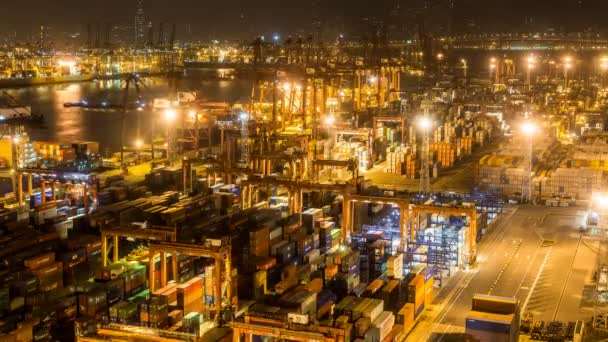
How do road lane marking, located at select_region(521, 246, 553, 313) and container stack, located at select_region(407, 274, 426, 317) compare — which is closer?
container stack, located at select_region(407, 274, 426, 317)

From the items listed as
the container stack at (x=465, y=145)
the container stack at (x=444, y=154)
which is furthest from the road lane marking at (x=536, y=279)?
the container stack at (x=465, y=145)

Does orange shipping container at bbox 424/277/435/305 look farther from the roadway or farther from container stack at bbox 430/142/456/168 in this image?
container stack at bbox 430/142/456/168

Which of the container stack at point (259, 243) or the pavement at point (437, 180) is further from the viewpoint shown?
the pavement at point (437, 180)

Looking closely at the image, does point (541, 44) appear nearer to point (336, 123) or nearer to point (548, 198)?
point (336, 123)

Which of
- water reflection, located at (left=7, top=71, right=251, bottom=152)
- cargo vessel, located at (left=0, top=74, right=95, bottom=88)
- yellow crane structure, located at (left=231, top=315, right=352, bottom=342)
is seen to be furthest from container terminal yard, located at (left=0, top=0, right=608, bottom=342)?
cargo vessel, located at (left=0, top=74, right=95, bottom=88)

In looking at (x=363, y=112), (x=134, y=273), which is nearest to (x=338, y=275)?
(x=134, y=273)

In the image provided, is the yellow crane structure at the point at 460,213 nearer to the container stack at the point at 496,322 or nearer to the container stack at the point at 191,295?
the container stack at the point at 496,322

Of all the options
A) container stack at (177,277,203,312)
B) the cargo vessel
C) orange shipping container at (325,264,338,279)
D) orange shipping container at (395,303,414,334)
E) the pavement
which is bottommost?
orange shipping container at (395,303,414,334)

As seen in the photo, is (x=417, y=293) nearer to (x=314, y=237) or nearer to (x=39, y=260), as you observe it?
(x=314, y=237)
